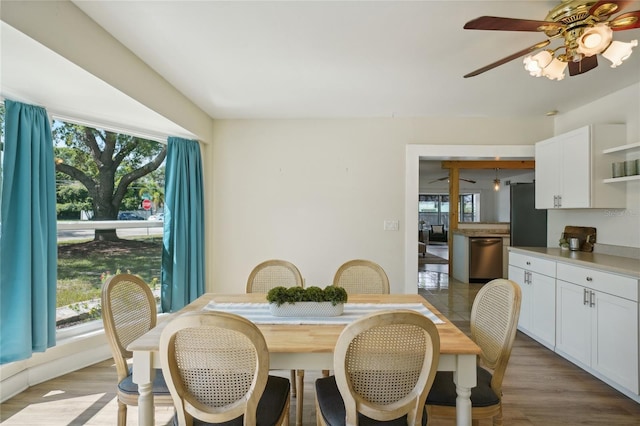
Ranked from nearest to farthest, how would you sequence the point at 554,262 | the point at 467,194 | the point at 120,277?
the point at 120,277 → the point at 554,262 → the point at 467,194

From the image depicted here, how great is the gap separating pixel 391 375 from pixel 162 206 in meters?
3.18

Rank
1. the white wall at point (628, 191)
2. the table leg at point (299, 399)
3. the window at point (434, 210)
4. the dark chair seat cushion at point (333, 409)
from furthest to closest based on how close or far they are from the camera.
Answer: the window at point (434, 210), the white wall at point (628, 191), the table leg at point (299, 399), the dark chair seat cushion at point (333, 409)

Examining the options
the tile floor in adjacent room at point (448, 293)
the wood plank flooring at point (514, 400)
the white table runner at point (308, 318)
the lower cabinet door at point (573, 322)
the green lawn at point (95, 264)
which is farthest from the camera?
the tile floor in adjacent room at point (448, 293)

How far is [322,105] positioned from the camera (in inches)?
132

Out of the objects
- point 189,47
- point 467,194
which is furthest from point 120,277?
point 467,194

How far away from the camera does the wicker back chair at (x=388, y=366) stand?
117cm

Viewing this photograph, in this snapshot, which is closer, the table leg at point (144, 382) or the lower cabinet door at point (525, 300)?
the table leg at point (144, 382)

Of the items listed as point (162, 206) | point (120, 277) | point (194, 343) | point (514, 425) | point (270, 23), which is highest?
point (270, 23)

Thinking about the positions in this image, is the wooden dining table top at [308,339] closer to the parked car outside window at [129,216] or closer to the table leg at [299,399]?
the table leg at [299,399]

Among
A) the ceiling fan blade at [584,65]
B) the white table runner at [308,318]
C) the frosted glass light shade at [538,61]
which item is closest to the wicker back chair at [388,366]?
the white table runner at [308,318]

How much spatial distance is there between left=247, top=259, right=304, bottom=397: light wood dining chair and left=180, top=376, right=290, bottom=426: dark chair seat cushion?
88 cm

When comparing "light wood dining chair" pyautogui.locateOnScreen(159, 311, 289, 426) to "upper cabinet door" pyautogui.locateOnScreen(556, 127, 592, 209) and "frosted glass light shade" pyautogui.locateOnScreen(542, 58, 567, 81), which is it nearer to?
"frosted glass light shade" pyautogui.locateOnScreen(542, 58, 567, 81)

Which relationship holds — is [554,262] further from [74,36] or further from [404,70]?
[74,36]

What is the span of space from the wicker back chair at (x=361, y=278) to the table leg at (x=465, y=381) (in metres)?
1.04
